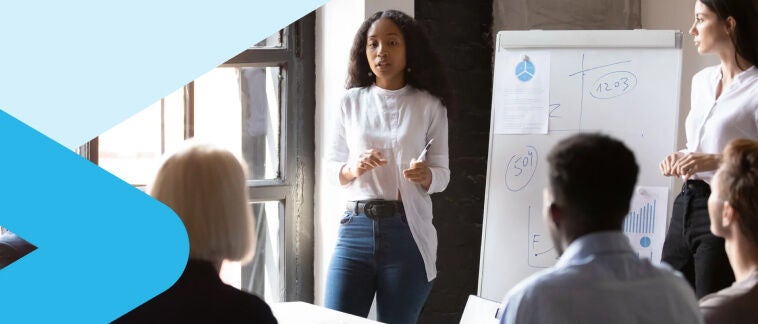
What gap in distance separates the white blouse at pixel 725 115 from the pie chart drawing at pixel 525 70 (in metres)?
0.71

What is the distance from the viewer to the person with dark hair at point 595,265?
1549 millimetres

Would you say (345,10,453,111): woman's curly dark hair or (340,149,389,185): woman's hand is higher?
(345,10,453,111): woman's curly dark hair

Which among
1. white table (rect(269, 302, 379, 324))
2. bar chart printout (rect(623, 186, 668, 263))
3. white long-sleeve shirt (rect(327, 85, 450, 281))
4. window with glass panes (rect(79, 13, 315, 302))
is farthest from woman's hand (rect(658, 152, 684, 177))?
window with glass panes (rect(79, 13, 315, 302))

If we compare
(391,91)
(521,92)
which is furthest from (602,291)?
(521,92)

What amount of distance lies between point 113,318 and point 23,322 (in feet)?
0.50

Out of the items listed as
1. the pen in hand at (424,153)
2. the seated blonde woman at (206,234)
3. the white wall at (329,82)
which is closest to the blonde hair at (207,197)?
the seated blonde woman at (206,234)

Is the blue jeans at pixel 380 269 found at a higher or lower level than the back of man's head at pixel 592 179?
lower

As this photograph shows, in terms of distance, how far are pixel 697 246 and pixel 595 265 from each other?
137 centimetres

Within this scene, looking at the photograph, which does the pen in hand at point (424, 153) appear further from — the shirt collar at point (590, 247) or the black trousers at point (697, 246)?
the shirt collar at point (590, 247)

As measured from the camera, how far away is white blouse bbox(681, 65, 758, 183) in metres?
2.79

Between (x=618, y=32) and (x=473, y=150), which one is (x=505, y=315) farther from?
(x=473, y=150)

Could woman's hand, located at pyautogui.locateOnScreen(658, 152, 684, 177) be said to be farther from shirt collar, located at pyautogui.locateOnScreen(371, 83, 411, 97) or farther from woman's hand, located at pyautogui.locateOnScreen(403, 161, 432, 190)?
shirt collar, located at pyautogui.locateOnScreen(371, 83, 411, 97)
